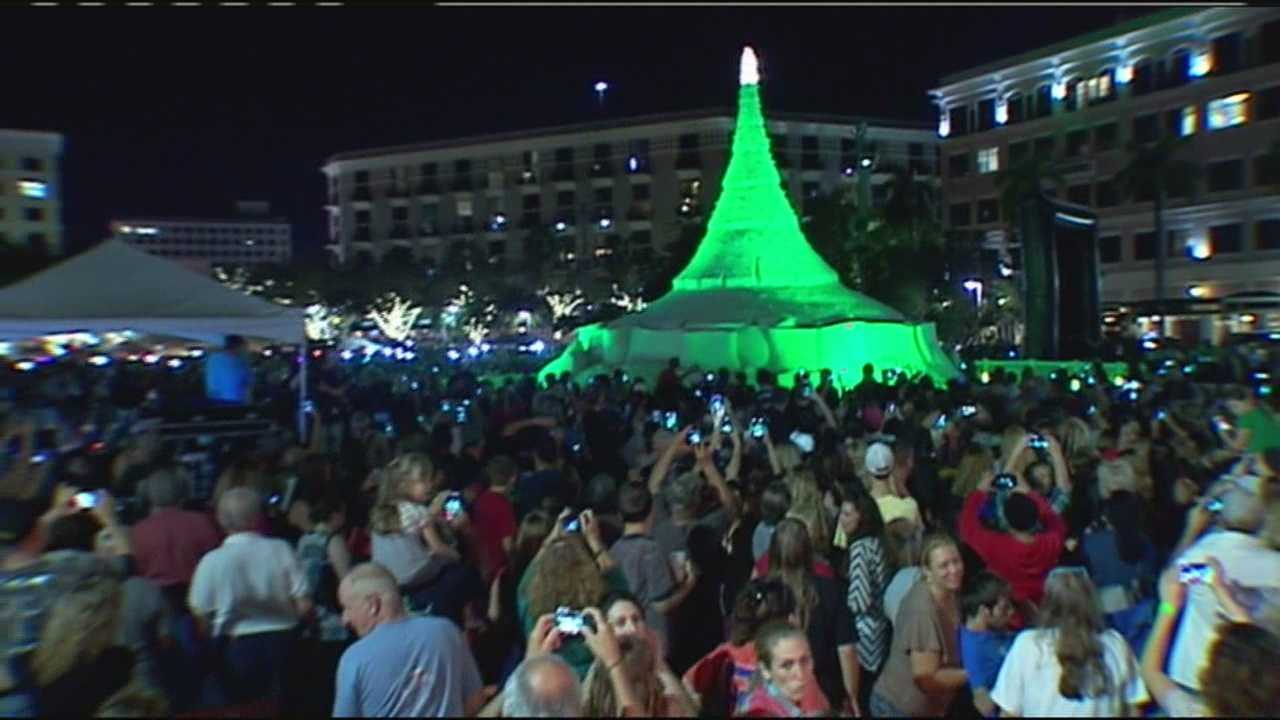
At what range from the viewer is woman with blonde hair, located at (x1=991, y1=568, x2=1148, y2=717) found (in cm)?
457

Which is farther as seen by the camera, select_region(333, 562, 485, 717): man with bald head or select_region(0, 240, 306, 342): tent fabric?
select_region(0, 240, 306, 342): tent fabric

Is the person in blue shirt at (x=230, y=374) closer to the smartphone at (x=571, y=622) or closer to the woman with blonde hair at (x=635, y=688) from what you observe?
the smartphone at (x=571, y=622)

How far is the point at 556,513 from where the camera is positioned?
731 cm

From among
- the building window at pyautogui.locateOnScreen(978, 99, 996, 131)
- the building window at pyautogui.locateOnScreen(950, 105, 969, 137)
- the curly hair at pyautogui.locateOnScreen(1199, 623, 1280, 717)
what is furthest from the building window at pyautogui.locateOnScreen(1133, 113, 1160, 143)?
the curly hair at pyautogui.locateOnScreen(1199, 623, 1280, 717)

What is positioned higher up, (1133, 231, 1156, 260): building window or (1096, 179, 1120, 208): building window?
(1096, 179, 1120, 208): building window

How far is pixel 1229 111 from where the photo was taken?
52062 millimetres

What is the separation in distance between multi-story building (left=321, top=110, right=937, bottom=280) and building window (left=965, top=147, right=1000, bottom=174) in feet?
55.7

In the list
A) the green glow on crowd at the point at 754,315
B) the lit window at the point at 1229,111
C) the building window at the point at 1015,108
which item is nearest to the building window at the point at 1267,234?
the lit window at the point at 1229,111

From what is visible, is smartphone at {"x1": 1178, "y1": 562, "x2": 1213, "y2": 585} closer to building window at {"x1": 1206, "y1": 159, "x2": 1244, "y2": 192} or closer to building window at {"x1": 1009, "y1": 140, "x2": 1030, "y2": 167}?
building window at {"x1": 1206, "y1": 159, "x2": 1244, "y2": 192}

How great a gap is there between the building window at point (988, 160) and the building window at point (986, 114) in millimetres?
1094

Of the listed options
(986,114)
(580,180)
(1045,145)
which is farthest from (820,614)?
(580,180)

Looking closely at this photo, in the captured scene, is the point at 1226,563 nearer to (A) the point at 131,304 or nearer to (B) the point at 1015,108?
(A) the point at 131,304

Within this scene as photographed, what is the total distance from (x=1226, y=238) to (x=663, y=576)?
51.7 meters

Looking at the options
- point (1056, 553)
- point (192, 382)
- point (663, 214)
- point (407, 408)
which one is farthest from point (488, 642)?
point (663, 214)
